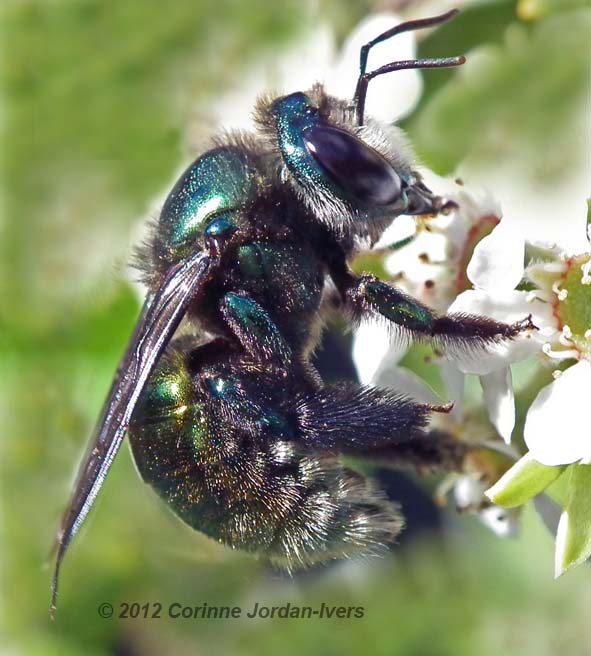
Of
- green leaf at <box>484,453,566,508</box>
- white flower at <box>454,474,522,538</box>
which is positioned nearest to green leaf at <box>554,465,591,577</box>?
green leaf at <box>484,453,566,508</box>

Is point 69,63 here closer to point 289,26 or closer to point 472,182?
point 289,26

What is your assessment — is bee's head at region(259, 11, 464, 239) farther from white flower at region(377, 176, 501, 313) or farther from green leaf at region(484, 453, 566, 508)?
green leaf at region(484, 453, 566, 508)

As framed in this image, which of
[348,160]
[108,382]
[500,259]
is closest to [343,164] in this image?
[348,160]

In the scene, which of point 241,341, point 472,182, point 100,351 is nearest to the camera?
point 241,341

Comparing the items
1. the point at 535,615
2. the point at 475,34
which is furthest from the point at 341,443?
the point at 535,615

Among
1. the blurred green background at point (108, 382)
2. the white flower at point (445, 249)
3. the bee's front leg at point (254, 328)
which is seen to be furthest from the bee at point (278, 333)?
the blurred green background at point (108, 382)

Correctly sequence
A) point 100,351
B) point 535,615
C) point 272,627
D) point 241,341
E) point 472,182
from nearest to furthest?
1. point 241,341
2. point 472,182
3. point 100,351
4. point 535,615
5. point 272,627
